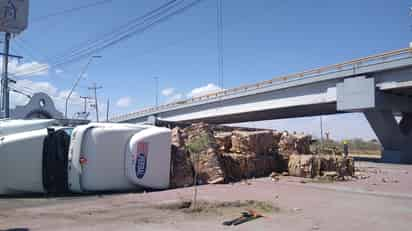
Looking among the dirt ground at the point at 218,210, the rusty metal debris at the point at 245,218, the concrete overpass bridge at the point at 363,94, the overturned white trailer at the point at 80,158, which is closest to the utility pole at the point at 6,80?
the concrete overpass bridge at the point at 363,94

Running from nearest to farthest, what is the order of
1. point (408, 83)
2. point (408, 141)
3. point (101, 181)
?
point (101, 181)
point (408, 83)
point (408, 141)

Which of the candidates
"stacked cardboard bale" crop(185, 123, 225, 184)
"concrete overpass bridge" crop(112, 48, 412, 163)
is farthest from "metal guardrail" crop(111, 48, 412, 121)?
"stacked cardboard bale" crop(185, 123, 225, 184)

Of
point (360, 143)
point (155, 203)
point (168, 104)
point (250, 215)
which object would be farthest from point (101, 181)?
point (360, 143)

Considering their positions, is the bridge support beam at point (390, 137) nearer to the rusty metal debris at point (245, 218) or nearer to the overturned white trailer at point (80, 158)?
the overturned white trailer at point (80, 158)

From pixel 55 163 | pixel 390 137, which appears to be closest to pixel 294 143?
pixel 55 163

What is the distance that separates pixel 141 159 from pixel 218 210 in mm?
4338

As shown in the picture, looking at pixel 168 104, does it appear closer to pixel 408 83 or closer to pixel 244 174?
pixel 408 83

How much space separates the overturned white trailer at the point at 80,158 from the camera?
1155 centimetres

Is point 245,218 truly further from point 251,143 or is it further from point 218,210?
point 251,143

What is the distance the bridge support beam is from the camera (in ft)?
102

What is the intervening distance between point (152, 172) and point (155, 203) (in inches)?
109

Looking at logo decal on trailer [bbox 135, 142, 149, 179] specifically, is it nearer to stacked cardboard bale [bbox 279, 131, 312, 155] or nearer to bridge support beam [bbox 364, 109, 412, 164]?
stacked cardboard bale [bbox 279, 131, 312, 155]

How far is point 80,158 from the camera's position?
11.8m

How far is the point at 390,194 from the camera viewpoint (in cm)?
1228
